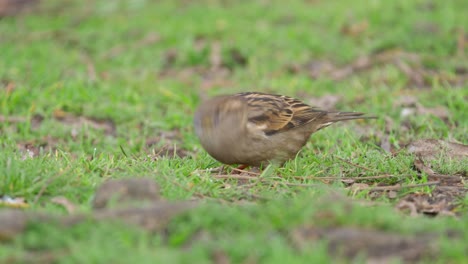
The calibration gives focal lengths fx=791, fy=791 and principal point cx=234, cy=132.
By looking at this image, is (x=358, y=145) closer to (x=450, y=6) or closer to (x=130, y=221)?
(x=130, y=221)

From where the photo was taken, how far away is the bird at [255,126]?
6.58 m

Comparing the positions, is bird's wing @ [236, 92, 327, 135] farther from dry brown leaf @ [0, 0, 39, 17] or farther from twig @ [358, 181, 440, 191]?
dry brown leaf @ [0, 0, 39, 17]

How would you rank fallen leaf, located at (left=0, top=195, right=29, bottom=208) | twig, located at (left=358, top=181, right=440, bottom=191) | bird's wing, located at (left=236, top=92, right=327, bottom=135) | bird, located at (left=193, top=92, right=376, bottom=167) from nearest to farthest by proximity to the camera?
1. fallen leaf, located at (left=0, top=195, right=29, bottom=208)
2. twig, located at (left=358, top=181, right=440, bottom=191)
3. bird, located at (left=193, top=92, right=376, bottom=167)
4. bird's wing, located at (left=236, top=92, right=327, bottom=135)

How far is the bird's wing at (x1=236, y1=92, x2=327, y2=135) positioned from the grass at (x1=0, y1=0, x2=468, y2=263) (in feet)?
1.21

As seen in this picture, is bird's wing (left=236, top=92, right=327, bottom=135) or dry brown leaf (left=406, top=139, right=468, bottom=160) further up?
bird's wing (left=236, top=92, right=327, bottom=135)

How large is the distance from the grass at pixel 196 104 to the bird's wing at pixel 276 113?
0.37 m

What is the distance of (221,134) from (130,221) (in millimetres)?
2001

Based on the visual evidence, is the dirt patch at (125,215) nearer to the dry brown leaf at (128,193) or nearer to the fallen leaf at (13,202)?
the dry brown leaf at (128,193)

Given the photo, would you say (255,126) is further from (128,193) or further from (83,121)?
(83,121)

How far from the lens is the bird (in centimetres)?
658

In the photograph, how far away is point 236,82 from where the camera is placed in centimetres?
1158

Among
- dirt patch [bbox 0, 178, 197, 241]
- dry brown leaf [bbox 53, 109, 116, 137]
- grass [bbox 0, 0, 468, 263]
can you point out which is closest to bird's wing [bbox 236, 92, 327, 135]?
grass [bbox 0, 0, 468, 263]

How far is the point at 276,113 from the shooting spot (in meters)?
7.11

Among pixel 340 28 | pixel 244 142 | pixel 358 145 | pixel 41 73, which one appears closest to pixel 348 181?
pixel 244 142
